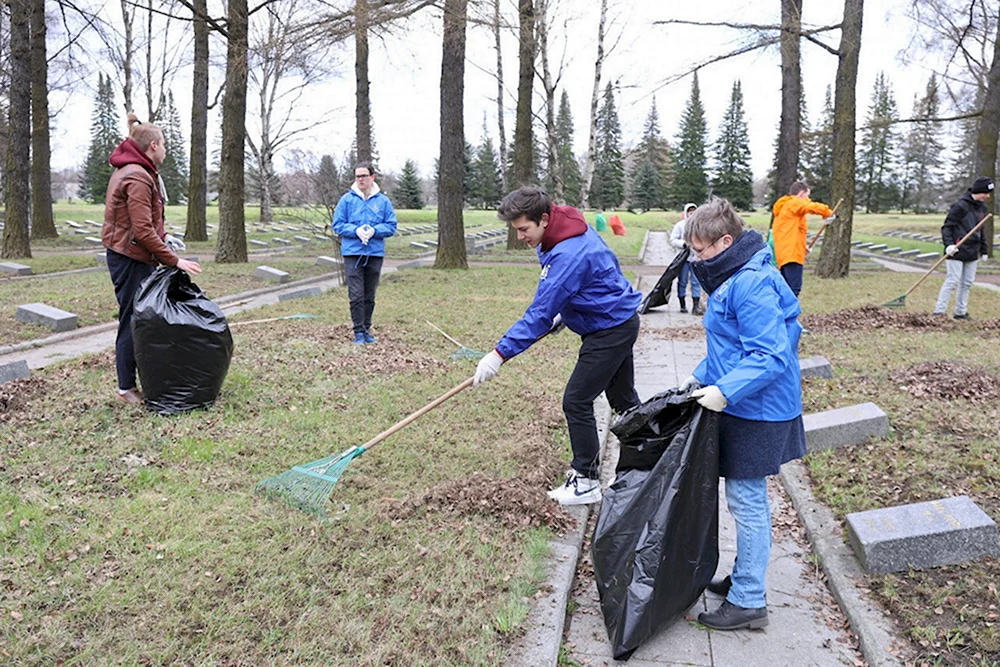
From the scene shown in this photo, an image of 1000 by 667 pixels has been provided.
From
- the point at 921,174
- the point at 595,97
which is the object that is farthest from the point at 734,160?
the point at 595,97

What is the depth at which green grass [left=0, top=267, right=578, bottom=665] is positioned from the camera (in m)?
2.63

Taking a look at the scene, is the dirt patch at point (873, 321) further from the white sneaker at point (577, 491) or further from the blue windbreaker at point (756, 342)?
the blue windbreaker at point (756, 342)

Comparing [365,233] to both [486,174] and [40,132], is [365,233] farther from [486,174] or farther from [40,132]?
[486,174]

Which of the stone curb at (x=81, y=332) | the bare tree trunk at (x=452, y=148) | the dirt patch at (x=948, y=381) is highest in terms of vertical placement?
the bare tree trunk at (x=452, y=148)

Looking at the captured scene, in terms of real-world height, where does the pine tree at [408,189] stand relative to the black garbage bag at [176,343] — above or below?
above

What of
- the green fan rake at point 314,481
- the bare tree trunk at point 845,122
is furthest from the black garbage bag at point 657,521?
the bare tree trunk at point 845,122

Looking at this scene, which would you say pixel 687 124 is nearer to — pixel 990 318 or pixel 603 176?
pixel 603 176

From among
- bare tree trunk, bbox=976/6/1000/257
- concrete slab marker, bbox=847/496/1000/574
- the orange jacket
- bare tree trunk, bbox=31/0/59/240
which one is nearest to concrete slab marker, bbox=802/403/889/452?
concrete slab marker, bbox=847/496/1000/574

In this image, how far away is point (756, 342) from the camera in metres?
2.62

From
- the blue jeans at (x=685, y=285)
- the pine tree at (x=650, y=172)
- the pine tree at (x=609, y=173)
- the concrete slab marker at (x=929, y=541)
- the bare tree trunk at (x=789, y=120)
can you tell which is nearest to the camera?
the concrete slab marker at (x=929, y=541)

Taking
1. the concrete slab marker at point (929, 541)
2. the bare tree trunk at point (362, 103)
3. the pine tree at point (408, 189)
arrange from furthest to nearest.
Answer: the pine tree at point (408, 189) → the bare tree trunk at point (362, 103) → the concrete slab marker at point (929, 541)

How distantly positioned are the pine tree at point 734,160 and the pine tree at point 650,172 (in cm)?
574

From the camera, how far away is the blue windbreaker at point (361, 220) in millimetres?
7410

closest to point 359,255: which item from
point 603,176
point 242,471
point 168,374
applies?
point 168,374
